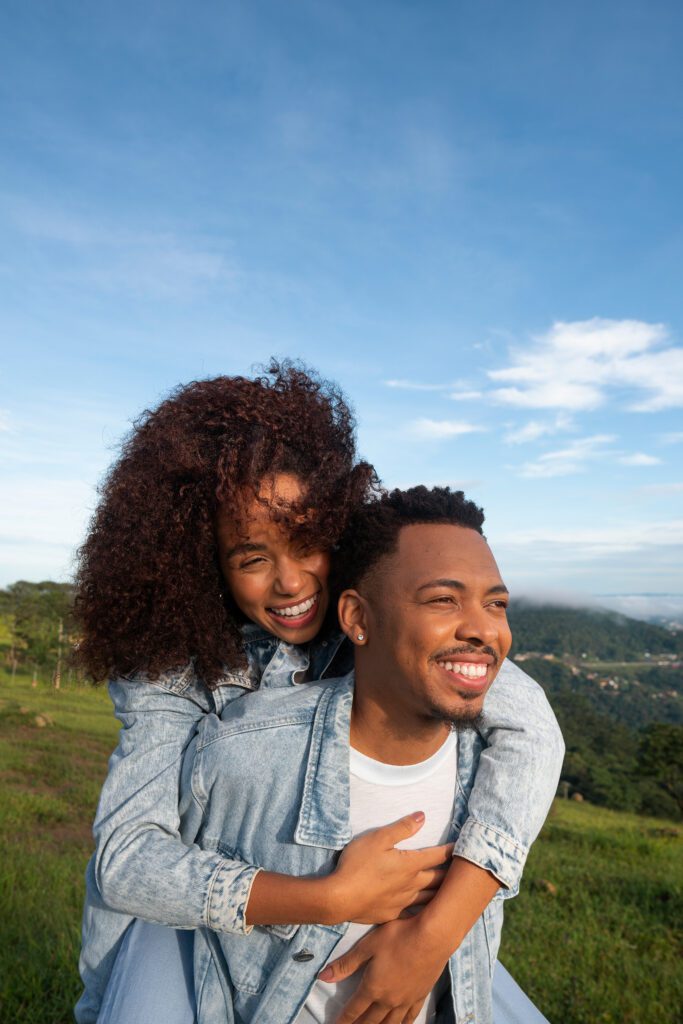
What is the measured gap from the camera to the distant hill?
469 feet

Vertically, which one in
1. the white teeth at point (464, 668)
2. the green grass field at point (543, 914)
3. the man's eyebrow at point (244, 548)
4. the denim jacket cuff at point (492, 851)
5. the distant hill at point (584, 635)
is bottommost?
the distant hill at point (584, 635)

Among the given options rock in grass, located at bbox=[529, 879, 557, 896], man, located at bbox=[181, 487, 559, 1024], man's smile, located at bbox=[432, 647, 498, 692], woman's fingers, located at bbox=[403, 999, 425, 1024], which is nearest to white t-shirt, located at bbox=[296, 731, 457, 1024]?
man, located at bbox=[181, 487, 559, 1024]

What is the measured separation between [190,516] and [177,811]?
0.90 metres

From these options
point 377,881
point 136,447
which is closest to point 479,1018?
point 377,881

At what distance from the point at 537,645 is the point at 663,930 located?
138782 millimetres

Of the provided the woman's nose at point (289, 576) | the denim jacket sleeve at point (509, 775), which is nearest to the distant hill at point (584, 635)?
the denim jacket sleeve at point (509, 775)

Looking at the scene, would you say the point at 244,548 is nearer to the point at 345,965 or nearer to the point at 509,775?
the point at 509,775

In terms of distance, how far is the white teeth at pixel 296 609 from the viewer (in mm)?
2584

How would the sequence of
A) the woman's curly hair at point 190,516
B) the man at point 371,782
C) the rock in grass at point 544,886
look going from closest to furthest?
the man at point 371,782
the woman's curly hair at point 190,516
the rock in grass at point 544,886

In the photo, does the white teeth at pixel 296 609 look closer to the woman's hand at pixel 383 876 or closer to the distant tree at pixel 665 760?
the woman's hand at pixel 383 876

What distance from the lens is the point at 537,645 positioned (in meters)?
140

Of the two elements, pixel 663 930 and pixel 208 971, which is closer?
pixel 208 971

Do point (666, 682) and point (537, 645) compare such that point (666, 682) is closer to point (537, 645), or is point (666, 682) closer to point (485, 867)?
point (537, 645)

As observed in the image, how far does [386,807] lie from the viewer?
232cm
